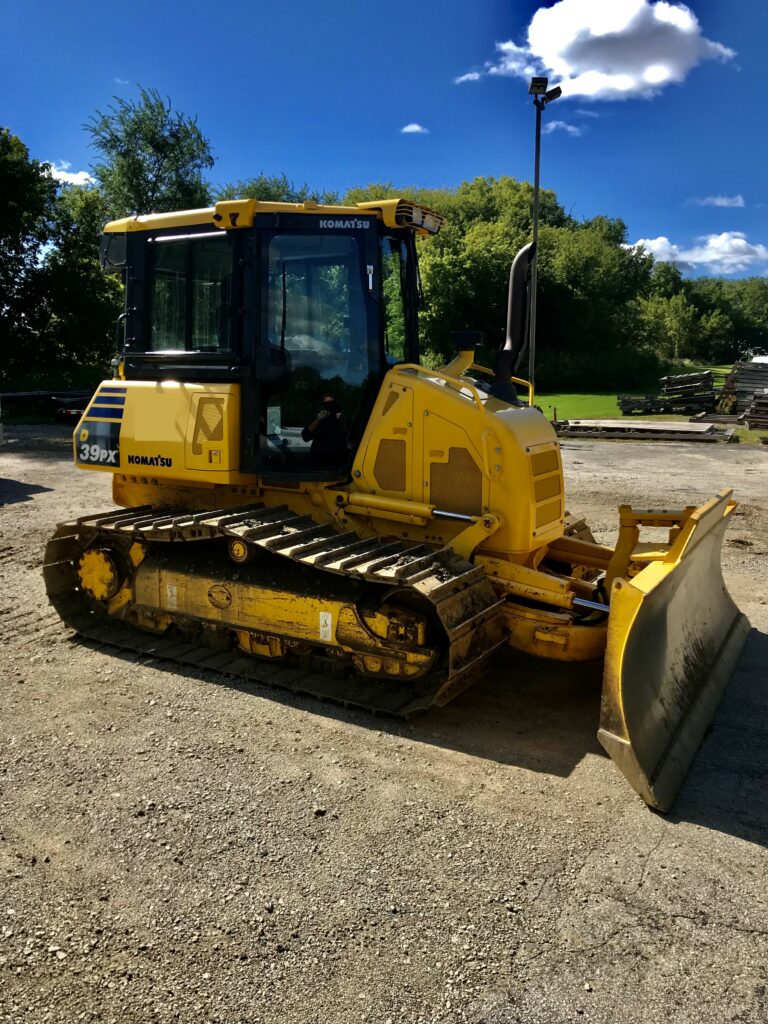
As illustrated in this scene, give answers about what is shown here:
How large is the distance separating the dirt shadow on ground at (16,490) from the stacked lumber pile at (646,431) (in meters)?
11.8

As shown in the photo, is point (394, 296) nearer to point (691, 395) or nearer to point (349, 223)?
point (349, 223)

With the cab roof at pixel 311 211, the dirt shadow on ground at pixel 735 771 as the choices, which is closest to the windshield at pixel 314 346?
the cab roof at pixel 311 211

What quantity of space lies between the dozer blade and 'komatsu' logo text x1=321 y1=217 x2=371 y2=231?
2902 millimetres

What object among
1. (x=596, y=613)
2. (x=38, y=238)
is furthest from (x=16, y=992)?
(x=38, y=238)

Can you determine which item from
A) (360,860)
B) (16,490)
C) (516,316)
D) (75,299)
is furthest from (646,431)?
(360,860)

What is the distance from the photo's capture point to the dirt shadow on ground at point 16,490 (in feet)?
38.5

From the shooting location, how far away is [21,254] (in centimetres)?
2472

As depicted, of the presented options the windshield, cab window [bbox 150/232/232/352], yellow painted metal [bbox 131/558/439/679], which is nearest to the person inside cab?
the windshield

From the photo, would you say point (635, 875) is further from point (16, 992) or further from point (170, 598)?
point (170, 598)

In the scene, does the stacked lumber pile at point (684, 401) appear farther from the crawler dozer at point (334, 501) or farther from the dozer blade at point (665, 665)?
the dozer blade at point (665, 665)

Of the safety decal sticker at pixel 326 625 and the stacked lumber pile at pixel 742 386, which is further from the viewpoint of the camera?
the stacked lumber pile at pixel 742 386

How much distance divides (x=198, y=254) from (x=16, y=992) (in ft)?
15.4

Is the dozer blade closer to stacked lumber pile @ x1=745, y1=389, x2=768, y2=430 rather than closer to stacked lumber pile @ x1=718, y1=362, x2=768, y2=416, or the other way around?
stacked lumber pile @ x1=745, y1=389, x2=768, y2=430

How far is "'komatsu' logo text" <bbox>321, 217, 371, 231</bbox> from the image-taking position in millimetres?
5520
